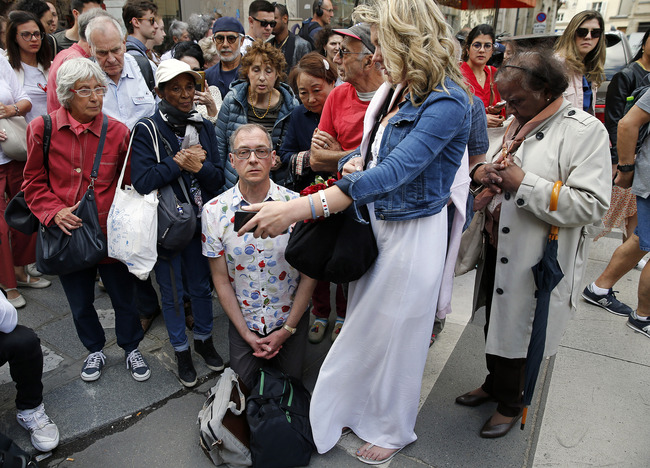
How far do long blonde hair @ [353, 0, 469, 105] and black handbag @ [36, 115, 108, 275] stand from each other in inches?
74.7

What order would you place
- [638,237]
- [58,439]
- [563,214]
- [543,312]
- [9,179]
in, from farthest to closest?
[9,179], [638,237], [58,439], [543,312], [563,214]

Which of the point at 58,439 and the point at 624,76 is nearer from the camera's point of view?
the point at 58,439

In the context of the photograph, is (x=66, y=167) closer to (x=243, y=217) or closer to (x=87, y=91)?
(x=87, y=91)

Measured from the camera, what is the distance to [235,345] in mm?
2762

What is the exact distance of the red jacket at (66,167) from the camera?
8.91 ft

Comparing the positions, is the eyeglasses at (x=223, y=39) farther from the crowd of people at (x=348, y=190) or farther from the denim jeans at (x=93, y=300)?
the denim jeans at (x=93, y=300)

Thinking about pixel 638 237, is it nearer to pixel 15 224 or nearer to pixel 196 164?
pixel 196 164

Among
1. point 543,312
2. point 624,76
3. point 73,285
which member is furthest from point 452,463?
point 624,76

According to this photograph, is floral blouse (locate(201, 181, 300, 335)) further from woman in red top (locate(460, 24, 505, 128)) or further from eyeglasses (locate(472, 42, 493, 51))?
eyeglasses (locate(472, 42, 493, 51))

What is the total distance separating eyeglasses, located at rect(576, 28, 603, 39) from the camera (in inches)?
157

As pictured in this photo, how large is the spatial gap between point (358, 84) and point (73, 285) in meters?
2.10

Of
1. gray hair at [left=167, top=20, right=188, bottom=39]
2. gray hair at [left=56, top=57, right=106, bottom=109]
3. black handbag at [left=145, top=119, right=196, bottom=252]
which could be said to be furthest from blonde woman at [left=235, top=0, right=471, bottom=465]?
gray hair at [left=167, top=20, right=188, bottom=39]

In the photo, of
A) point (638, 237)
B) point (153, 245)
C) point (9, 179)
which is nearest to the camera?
point (153, 245)

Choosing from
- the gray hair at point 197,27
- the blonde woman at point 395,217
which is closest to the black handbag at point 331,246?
the blonde woman at point 395,217
